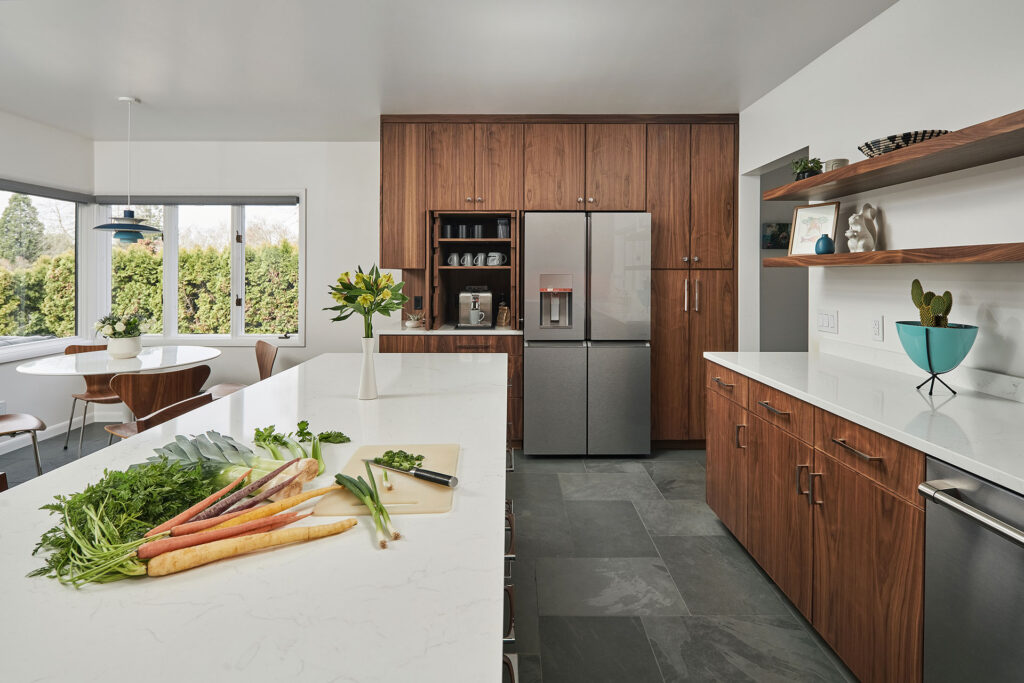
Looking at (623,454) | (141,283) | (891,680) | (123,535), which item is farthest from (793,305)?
(141,283)

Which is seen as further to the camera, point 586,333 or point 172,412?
point 586,333

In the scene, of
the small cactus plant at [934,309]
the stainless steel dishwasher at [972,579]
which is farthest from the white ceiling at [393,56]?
the stainless steel dishwasher at [972,579]

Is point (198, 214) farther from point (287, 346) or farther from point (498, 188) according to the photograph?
point (498, 188)

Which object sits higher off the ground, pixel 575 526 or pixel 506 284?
pixel 506 284

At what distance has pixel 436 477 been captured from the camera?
119 centimetres

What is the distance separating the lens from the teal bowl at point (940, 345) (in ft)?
6.09

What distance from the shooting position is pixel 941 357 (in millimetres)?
1896

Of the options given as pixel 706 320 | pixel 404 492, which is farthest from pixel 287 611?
pixel 706 320

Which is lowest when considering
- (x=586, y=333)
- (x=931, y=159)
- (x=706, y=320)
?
(x=586, y=333)

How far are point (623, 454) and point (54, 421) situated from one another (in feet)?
15.4

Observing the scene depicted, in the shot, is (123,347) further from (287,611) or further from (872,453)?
(872,453)

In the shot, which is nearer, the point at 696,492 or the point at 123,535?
the point at 123,535

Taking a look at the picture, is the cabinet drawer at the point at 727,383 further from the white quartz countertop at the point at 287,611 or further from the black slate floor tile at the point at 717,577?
the white quartz countertop at the point at 287,611

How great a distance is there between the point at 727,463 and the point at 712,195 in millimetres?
2356
